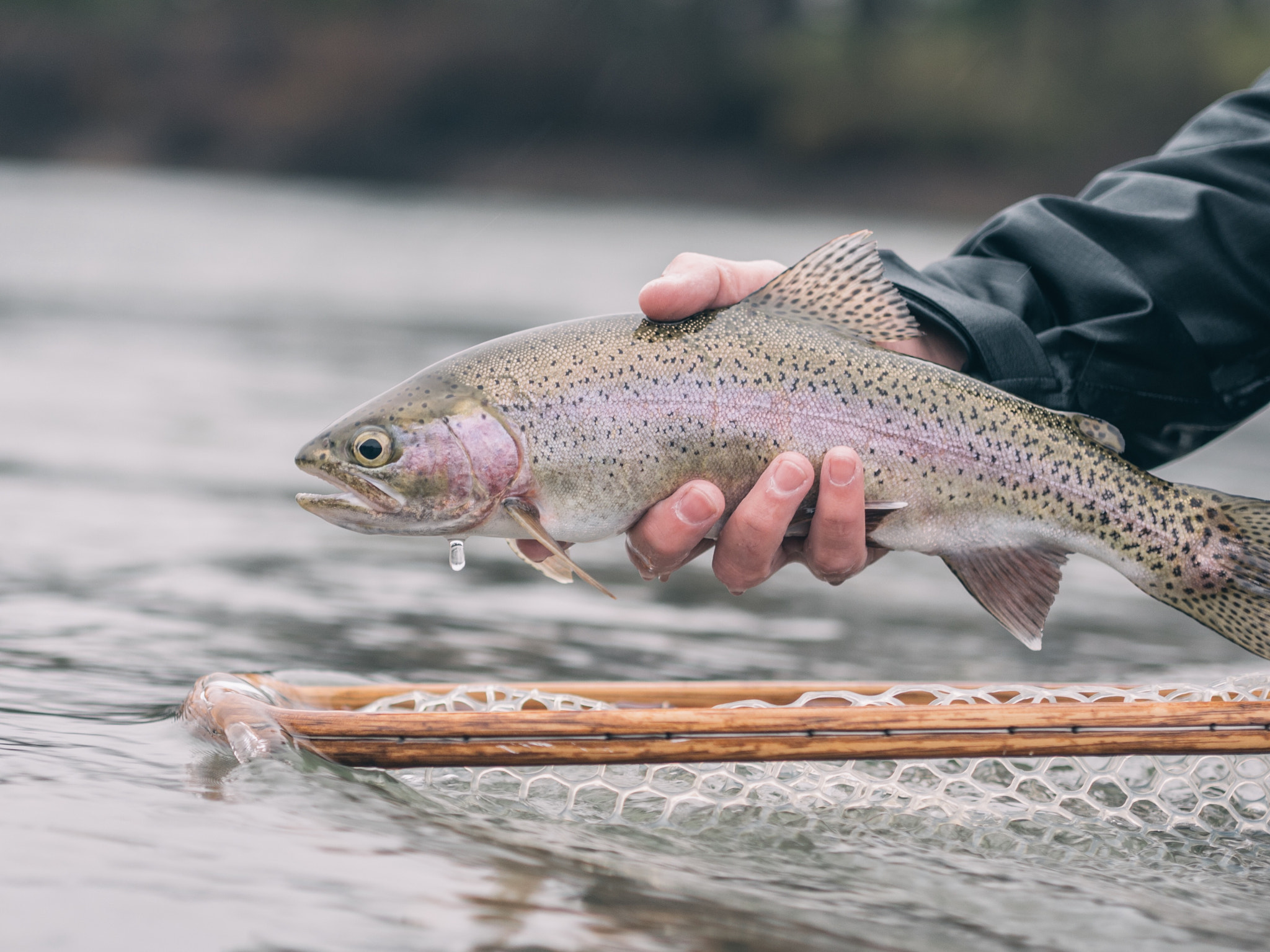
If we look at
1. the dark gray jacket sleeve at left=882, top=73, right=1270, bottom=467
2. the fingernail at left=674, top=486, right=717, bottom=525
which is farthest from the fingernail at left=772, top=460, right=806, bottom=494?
the dark gray jacket sleeve at left=882, top=73, right=1270, bottom=467

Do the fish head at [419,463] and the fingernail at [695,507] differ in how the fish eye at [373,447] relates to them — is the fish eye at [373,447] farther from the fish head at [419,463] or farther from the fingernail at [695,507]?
the fingernail at [695,507]

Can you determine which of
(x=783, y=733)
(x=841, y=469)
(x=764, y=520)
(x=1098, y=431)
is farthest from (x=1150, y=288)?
(x=783, y=733)

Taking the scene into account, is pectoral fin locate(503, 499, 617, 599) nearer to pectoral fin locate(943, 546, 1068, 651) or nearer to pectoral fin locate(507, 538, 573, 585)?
pectoral fin locate(507, 538, 573, 585)

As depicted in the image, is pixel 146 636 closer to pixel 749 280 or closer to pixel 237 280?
pixel 749 280

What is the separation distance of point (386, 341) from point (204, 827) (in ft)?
32.9

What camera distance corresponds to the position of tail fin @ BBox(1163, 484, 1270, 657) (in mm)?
3125

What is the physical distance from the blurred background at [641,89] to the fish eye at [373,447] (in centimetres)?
3186

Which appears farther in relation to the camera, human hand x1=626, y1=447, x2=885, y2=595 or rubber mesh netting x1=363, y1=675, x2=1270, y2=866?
rubber mesh netting x1=363, y1=675, x2=1270, y2=866

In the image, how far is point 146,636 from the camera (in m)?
4.51

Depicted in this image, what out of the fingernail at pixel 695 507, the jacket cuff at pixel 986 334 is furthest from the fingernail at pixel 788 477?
the jacket cuff at pixel 986 334

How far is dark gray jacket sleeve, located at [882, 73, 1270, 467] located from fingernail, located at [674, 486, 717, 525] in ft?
3.37

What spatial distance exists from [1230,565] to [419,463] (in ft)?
5.67

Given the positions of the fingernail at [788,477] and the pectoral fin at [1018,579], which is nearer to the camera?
the fingernail at [788,477]

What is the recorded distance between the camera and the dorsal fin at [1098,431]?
3.20m
